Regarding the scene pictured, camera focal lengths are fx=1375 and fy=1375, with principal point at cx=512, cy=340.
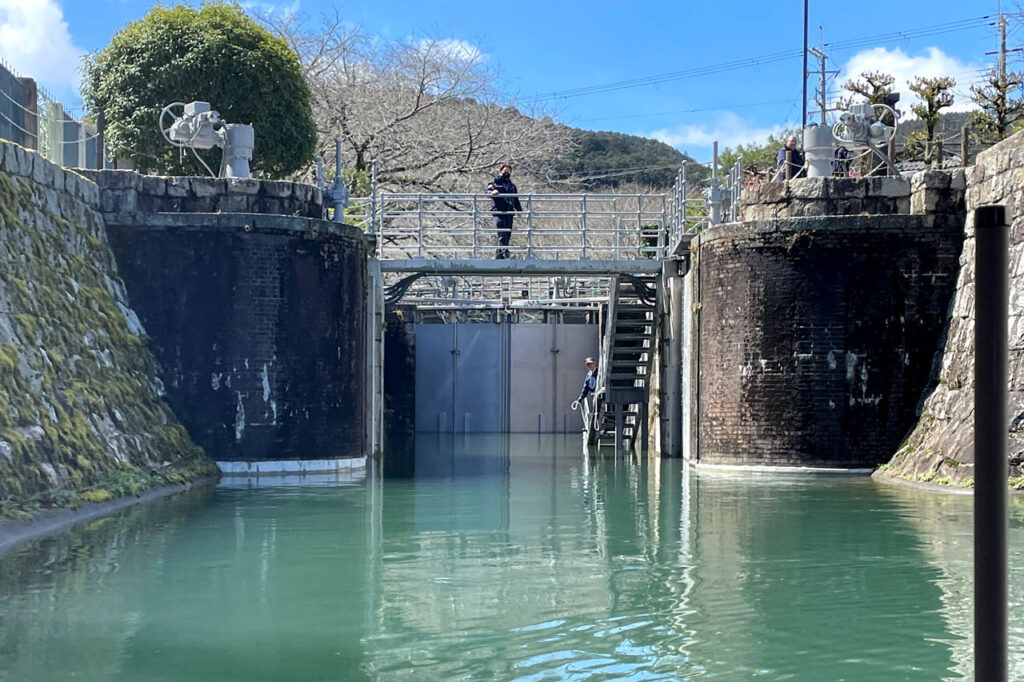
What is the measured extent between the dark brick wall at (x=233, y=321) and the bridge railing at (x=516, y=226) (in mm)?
2387

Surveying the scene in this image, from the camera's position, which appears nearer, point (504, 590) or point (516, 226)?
point (504, 590)

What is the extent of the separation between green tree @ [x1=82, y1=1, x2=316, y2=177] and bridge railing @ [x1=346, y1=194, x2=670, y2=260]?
2.74m

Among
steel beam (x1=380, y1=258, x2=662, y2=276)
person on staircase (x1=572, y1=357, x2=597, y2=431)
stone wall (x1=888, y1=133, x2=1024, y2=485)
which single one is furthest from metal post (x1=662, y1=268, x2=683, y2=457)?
stone wall (x1=888, y1=133, x2=1024, y2=485)

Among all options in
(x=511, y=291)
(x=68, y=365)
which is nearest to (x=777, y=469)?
(x=68, y=365)

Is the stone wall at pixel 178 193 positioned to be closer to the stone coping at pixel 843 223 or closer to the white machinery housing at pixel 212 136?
the white machinery housing at pixel 212 136

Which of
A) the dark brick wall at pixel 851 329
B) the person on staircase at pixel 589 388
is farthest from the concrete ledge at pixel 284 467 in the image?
the person on staircase at pixel 589 388

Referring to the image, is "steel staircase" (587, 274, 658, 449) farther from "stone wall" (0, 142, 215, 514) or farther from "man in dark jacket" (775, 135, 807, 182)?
"stone wall" (0, 142, 215, 514)

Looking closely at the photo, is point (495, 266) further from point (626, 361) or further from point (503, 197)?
point (626, 361)

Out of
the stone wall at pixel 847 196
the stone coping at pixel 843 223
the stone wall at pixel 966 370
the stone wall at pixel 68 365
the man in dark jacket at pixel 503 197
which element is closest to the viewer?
the stone wall at pixel 68 365

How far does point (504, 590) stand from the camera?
35.6 ft

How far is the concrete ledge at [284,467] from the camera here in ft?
65.5

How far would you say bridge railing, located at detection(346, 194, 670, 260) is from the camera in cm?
2294

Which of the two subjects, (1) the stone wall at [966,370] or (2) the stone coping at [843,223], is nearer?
(1) the stone wall at [966,370]

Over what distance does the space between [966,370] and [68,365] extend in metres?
12.1
